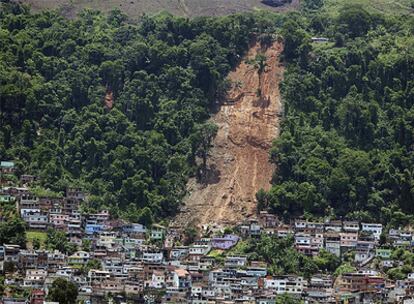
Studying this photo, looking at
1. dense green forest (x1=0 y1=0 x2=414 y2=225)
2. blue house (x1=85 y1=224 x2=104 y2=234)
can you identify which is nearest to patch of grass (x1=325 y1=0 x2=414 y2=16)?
dense green forest (x1=0 y1=0 x2=414 y2=225)

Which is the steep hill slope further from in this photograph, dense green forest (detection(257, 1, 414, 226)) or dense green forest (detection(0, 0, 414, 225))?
dense green forest (detection(257, 1, 414, 226))

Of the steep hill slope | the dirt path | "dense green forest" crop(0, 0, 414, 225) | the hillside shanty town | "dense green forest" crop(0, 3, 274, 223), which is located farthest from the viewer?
the steep hill slope

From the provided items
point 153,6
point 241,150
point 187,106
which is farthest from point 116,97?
point 153,6

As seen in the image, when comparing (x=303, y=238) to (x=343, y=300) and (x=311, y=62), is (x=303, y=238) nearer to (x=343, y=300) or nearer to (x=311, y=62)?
(x=343, y=300)

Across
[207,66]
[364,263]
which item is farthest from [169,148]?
[364,263]

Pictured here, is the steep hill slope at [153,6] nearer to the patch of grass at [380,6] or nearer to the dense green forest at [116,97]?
the dense green forest at [116,97]

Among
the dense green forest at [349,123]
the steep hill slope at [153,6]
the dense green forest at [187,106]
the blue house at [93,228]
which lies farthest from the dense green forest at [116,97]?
the dense green forest at [349,123]
